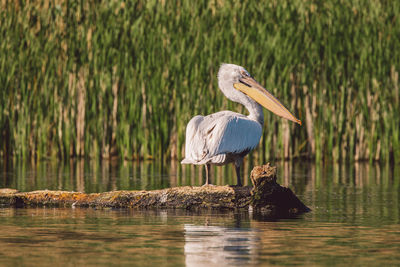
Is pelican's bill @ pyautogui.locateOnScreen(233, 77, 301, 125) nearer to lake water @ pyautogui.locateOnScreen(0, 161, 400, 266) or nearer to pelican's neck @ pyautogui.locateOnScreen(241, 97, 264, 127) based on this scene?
pelican's neck @ pyautogui.locateOnScreen(241, 97, 264, 127)

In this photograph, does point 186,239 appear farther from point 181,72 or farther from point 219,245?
point 181,72

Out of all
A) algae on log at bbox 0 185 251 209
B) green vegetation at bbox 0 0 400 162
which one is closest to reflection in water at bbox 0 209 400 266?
algae on log at bbox 0 185 251 209

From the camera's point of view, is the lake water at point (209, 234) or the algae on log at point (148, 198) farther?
the algae on log at point (148, 198)

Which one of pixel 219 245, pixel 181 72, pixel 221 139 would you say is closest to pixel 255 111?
pixel 221 139

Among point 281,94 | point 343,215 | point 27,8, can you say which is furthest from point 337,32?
point 343,215

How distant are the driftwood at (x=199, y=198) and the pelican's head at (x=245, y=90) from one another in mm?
1532

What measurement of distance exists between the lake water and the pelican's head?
975 mm

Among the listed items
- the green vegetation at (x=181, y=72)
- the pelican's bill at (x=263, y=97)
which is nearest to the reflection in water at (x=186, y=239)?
the pelican's bill at (x=263, y=97)

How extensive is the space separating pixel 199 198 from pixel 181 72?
22.5 ft

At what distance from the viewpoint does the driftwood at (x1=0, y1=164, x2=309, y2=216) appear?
7.61m

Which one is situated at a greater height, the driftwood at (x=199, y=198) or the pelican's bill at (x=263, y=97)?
the pelican's bill at (x=263, y=97)

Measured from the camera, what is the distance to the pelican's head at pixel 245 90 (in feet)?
29.9

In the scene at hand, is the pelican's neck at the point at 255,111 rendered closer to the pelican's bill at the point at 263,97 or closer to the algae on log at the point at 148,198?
the pelican's bill at the point at 263,97

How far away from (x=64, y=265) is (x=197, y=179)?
6.59 m
